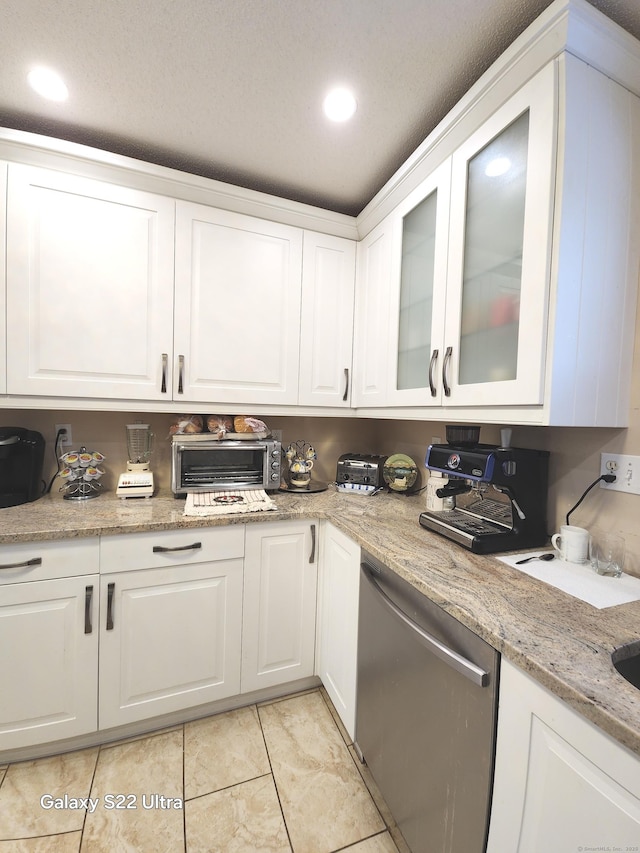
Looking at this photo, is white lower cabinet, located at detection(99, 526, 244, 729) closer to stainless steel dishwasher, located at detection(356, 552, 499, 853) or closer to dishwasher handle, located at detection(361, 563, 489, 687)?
stainless steel dishwasher, located at detection(356, 552, 499, 853)

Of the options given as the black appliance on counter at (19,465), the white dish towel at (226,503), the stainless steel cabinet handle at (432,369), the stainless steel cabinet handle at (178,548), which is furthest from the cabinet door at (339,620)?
the black appliance on counter at (19,465)

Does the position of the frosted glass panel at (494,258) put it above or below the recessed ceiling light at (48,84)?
below

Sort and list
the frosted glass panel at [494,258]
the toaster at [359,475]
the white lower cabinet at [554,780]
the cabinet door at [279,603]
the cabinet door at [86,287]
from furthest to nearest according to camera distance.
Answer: the toaster at [359,475], the cabinet door at [279,603], the cabinet door at [86,287], the frosted glass panel at [494,258], the white lower cabinet at [554,780]

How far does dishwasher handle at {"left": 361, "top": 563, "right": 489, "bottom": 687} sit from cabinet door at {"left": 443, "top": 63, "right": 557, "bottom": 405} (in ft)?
2.16

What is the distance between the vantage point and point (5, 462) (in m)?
1.45

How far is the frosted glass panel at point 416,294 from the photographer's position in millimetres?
1399

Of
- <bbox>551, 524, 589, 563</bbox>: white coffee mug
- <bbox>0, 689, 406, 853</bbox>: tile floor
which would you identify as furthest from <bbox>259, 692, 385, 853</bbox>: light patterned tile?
<bbox>551, 524, 589, 563</bbox>: white coffee mug

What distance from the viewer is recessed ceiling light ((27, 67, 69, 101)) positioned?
3.88 ft

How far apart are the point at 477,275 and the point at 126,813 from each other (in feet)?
6.87

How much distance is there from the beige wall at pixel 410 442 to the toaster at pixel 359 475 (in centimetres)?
27

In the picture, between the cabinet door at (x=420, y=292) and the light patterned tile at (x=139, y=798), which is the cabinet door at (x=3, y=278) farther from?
the cabinet door at (x=420, y=292)

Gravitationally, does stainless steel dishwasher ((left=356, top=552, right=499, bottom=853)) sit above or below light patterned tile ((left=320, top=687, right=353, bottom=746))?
above

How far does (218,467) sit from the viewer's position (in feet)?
5.77

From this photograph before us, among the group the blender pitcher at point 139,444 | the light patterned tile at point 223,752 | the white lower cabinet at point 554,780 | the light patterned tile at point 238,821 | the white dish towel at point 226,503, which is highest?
the blender pitcher at point 139,444
